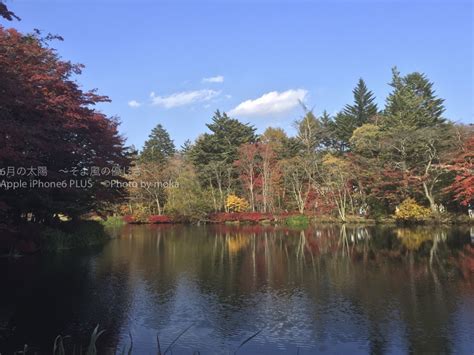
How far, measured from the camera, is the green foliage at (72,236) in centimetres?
1370

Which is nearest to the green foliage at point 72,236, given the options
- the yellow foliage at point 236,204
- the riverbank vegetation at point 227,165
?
the riverbank vegetation at point 227,165

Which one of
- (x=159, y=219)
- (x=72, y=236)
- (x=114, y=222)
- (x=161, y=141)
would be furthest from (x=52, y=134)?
(x=161, y=141)

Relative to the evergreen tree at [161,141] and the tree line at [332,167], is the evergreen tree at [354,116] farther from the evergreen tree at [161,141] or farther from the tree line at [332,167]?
the evergreen tree at [161,141]

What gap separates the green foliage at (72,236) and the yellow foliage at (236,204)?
14479 mm

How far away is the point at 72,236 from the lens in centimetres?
1498

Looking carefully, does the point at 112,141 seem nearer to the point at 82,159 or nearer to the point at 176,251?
the point at 82,159

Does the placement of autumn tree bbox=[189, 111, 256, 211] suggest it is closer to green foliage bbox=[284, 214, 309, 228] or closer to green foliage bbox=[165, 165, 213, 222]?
green foliage bbox=[165, 165, 213, 222]

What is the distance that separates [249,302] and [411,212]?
18.8 m

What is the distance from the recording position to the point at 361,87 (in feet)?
140

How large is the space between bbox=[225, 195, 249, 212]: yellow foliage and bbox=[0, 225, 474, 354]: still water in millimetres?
19509

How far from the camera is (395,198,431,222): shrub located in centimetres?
2311

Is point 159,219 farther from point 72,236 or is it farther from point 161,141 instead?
point 161,141

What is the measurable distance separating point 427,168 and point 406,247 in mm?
11547

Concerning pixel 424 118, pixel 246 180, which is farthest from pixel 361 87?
pixel 246 180
